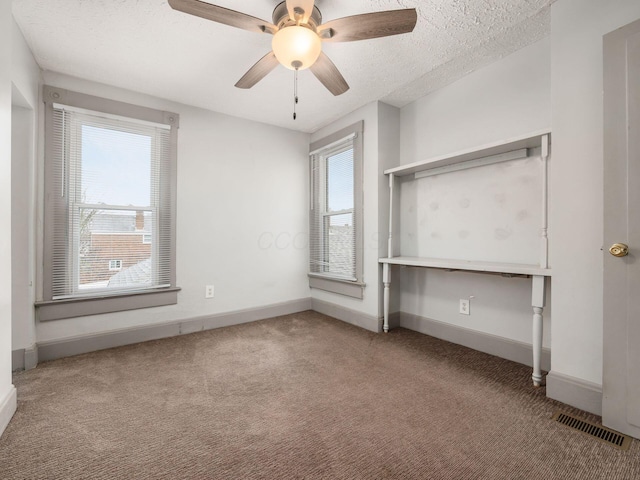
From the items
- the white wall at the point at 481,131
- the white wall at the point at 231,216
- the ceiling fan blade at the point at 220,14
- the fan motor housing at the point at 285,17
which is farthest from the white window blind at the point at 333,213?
the ceiling fan blade at the point at 220,14

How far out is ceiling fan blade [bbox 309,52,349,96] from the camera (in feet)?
6.10

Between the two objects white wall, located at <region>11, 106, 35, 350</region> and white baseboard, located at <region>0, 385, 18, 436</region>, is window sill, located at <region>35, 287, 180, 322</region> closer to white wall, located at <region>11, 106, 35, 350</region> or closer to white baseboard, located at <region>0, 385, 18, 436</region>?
white wall, located at <region>11, 106, 35, 350</region>

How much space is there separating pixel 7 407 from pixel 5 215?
3.24 feet

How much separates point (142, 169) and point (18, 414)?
2.03 meters

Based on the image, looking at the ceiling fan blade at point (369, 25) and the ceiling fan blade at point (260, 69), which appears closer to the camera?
the ceiling fan blade at point (369, 25)

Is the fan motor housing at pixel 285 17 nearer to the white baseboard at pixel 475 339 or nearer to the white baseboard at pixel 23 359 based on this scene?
the white baseboard at pixel 475 339

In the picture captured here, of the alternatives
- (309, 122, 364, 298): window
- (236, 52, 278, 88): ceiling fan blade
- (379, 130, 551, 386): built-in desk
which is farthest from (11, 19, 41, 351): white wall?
(379, 130, 551, 386): built-in desk

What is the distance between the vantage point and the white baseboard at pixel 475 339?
2174mm

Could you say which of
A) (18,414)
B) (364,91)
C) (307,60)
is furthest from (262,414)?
(364,91)

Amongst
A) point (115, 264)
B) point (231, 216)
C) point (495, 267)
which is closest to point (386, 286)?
point (495, 267)

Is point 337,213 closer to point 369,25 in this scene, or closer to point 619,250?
point 369,25

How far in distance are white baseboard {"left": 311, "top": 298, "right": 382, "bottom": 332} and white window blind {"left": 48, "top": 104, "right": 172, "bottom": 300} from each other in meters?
1.79

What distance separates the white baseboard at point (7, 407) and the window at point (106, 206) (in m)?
0.96

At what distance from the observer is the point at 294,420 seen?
1534 millimetres
